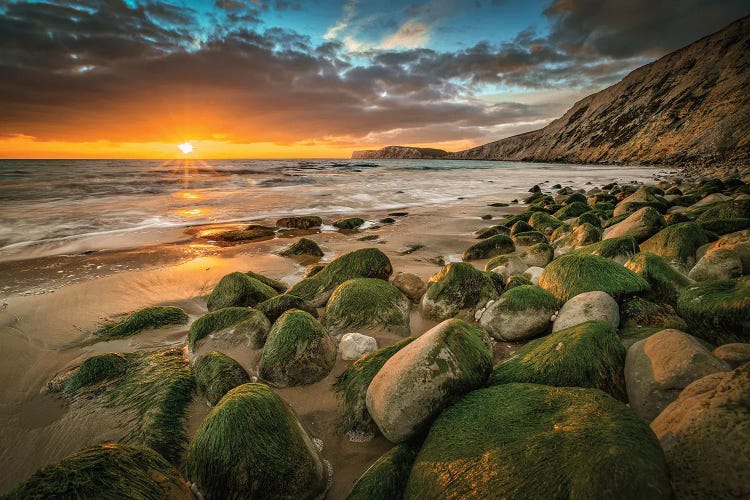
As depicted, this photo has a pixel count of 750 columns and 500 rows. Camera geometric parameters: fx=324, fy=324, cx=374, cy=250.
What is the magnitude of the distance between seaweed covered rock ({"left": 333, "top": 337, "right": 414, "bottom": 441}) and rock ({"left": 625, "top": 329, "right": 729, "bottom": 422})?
1.54 m

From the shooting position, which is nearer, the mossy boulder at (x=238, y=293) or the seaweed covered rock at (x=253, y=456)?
the seaweed covered rock at (x=253, y=456)

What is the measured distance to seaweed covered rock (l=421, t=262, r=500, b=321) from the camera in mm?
3809

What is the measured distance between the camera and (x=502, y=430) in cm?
164

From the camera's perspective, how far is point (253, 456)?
1.85m

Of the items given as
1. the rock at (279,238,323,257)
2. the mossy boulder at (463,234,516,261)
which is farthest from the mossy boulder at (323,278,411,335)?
the rock at (279,238,323,257)

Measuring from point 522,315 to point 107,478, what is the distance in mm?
3219

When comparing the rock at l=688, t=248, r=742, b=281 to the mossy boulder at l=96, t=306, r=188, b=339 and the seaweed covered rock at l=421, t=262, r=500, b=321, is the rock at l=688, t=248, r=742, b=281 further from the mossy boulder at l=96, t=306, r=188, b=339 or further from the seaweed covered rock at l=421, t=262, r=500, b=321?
the mossy boulder at l=96, t=306, r=188, b=339

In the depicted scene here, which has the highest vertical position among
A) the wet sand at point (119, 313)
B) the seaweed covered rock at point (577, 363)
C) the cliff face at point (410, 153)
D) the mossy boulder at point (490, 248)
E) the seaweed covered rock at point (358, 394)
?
the cliff face at point (410, 153)

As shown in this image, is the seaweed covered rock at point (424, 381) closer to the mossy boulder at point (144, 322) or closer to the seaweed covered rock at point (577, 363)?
the seaweed covered rock at point (577, 363)

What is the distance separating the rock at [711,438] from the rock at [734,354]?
1.71 ft

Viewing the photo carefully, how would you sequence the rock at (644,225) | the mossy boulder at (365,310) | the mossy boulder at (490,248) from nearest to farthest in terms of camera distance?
the mossy boulder at (365,310) → the rock at (644,225) → the mossy boulder at (490,248)

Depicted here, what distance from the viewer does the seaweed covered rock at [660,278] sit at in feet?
10.7

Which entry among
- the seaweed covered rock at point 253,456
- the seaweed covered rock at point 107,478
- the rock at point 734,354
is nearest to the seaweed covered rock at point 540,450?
the seaweed covered rock at point 253,456

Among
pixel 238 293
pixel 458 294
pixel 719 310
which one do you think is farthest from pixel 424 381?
pixel 238 293
